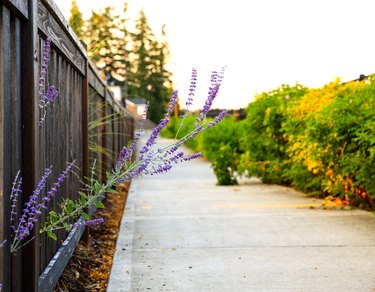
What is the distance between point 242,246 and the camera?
16.4ft

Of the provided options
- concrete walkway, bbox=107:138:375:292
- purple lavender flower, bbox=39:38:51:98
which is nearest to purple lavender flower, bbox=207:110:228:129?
purple lavender flower, bbox=39:38:51:98

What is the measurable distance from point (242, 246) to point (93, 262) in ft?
4.51

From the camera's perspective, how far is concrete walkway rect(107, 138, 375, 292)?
3.88 meters

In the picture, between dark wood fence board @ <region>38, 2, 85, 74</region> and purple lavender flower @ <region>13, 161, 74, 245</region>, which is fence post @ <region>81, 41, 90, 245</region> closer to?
dark wood fence board @ <region>38, 2, 85, 74</region>

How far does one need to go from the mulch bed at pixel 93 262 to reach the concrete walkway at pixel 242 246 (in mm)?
110

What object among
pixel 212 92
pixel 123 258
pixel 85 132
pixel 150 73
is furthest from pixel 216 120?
pixel 150 73

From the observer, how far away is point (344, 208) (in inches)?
280

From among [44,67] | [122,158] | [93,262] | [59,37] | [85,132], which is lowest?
[93,262]

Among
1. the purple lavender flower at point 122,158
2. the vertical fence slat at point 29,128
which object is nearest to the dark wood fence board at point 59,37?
the vertical fence slat at point 29,128

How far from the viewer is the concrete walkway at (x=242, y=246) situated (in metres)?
3.88

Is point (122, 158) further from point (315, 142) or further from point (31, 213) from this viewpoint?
point (315, 142)

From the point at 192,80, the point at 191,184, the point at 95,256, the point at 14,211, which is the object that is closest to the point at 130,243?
the point at 95,256

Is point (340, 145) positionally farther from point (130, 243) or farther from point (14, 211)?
point (14, 211)

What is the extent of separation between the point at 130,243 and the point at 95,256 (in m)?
0.53
